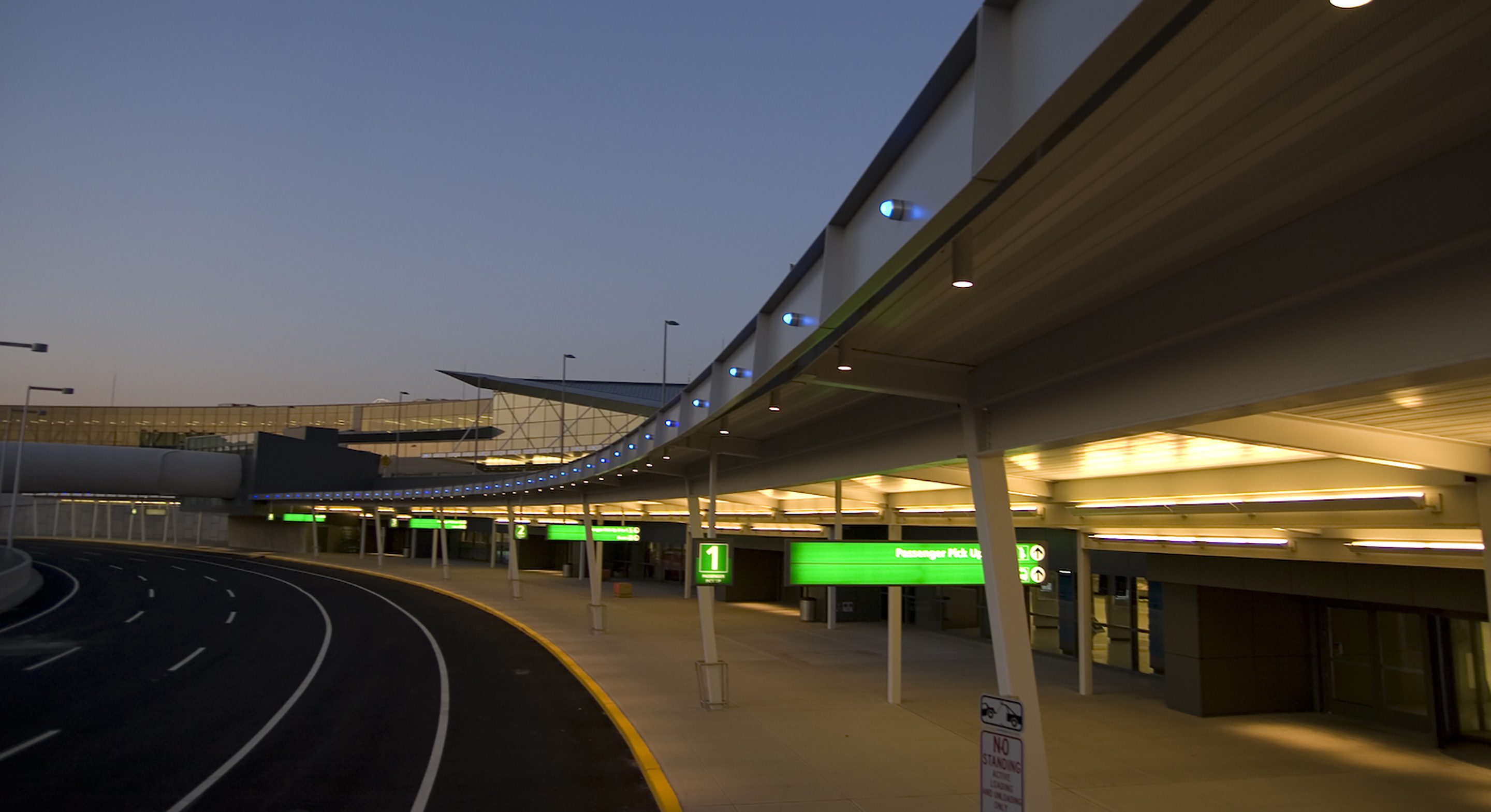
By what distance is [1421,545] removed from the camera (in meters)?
12.1

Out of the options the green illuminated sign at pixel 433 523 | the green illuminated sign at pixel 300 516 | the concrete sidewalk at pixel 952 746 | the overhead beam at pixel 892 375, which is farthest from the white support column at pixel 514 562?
the overhead beam at pixel 892 375

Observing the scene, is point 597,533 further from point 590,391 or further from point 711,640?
point 590,391

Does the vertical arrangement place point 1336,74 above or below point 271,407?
below

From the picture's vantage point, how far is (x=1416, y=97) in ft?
12.4

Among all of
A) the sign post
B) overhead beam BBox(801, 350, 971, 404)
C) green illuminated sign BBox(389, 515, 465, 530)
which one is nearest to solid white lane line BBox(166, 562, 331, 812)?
overhead beam BBox(801, 350, 971, 404)

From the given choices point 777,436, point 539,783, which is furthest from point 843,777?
point 777,436

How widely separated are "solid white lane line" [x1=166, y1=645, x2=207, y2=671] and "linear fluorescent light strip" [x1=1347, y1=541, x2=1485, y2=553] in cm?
2217

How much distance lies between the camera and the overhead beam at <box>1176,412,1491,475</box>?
7.66 metres

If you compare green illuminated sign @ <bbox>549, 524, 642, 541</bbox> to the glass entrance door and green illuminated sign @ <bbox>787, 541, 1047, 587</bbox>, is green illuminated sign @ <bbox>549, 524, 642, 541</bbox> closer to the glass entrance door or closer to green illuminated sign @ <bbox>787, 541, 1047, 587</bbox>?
green illuminated sign @ <bbox>787, 541, 1047, 587</bbox>

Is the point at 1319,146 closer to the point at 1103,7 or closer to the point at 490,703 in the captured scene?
the point at 1103,7

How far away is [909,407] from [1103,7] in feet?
28.2

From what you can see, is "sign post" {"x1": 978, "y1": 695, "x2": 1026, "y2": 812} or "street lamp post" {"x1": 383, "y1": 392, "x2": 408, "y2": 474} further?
"street lamp post" {"x1": 383, "y1": 392, "x2": 408, "y2": 474}

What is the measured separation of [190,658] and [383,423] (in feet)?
291

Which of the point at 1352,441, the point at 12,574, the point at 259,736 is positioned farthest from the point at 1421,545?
the point at 12,574
